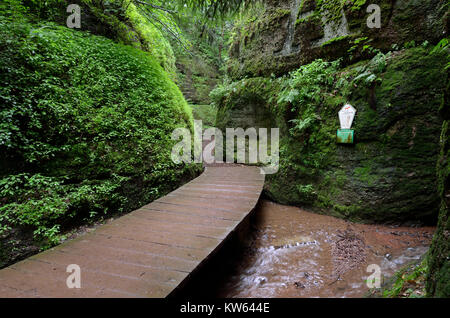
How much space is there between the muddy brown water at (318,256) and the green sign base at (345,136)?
180cm

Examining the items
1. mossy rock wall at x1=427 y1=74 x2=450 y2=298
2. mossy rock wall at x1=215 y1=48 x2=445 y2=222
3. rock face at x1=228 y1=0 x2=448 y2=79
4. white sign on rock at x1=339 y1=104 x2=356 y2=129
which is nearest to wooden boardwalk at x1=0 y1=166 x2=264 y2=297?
mossy rock wall at x1=427 y1=74 x2=450 y2=298

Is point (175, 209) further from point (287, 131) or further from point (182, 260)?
point (287, 131)

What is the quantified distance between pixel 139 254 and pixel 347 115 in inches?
196

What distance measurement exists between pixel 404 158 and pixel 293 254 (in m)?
3.08

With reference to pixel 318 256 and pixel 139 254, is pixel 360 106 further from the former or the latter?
pixel 139 254

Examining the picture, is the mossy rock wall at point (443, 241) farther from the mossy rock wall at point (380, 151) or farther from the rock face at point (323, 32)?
the rock face at point (323, 32)

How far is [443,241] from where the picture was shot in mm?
1570

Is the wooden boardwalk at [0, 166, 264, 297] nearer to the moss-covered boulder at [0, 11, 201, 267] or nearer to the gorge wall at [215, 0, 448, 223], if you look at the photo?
the moss-covered boulder at [0, 11, 201, 267]

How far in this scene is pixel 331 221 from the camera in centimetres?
455

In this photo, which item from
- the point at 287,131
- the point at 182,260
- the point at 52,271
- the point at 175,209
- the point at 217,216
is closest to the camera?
the point at 52,271

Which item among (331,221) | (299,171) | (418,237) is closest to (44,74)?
(299,171)

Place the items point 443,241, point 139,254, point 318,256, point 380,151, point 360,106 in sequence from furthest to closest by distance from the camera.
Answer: point 360,106
point 380,151
point 318,256
point 139,254
point 443,241

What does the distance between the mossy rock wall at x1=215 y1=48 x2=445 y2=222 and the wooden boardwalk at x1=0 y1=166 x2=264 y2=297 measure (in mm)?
2158

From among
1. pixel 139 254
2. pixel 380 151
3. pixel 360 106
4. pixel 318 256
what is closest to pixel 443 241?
pixel 318 256
